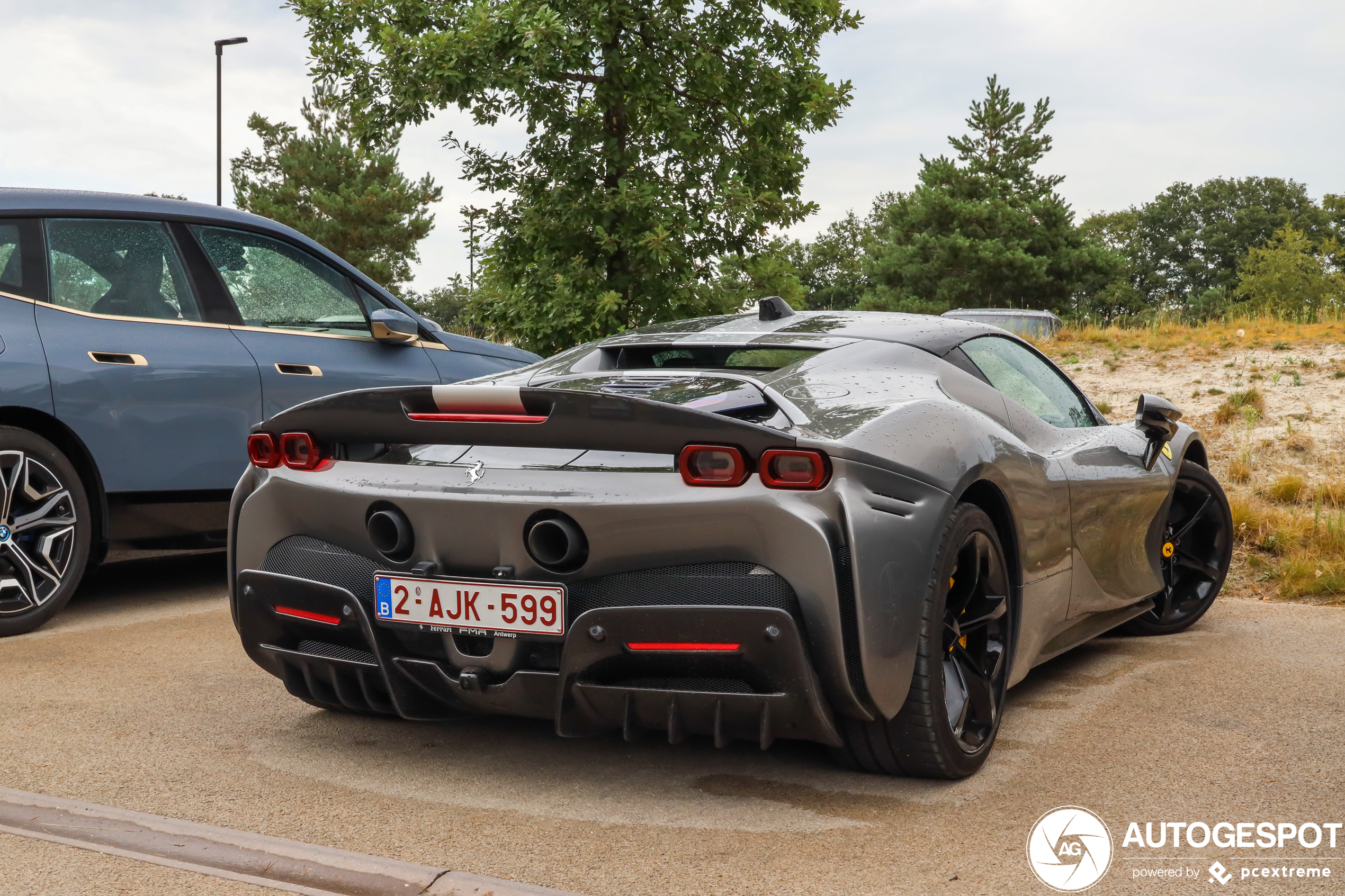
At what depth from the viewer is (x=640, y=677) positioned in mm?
2867

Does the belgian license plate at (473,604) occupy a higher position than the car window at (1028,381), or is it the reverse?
the car window at (1028,381)

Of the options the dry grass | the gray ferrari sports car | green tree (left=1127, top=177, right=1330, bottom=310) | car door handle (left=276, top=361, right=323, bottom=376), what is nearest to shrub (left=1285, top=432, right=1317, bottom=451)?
the dry grass

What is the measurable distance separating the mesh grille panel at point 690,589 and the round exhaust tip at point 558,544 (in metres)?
0.06

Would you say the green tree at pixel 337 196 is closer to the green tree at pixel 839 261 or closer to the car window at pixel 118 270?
the car window at pixel 118 270

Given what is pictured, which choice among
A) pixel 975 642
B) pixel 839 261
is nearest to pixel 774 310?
pixel 975 642

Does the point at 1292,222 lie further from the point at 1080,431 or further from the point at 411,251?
the point at 1080,431

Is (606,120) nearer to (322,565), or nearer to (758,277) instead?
(758,277)

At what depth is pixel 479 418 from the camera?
2996 millimetres

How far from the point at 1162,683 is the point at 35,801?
349cm

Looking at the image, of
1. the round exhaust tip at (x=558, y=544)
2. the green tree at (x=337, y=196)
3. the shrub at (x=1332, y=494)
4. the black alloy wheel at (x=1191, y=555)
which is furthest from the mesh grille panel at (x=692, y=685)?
the green tree at (x=337, y=196)

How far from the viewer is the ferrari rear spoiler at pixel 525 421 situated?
2793mm

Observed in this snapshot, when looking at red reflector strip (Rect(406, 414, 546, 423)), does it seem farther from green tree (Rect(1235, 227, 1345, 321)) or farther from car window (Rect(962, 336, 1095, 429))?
green tree (Rect(1235, 227, 1345, 321))

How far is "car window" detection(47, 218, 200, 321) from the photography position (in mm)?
5316

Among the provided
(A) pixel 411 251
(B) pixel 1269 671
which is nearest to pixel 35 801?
(B) pixel 1269 671
